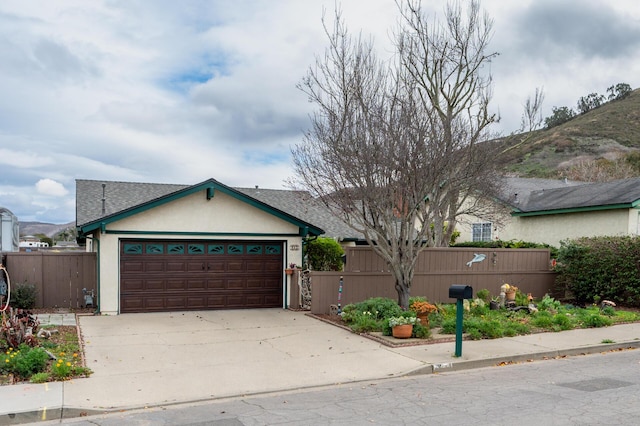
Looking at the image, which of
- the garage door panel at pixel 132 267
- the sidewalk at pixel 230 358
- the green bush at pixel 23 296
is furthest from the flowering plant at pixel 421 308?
the green bush at pixel 23 296

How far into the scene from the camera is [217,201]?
51.9 feet

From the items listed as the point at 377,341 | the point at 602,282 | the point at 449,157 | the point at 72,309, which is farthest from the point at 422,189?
the point at 72,309

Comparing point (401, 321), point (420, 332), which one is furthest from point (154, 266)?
point (420, 332)

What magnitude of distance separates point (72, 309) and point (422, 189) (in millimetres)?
10470

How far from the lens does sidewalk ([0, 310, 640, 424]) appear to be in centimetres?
718

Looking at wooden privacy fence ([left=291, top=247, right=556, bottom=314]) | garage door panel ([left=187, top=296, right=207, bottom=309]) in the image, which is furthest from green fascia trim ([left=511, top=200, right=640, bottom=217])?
garage door panel ([left=187, top=296, right=207, bottom=309])

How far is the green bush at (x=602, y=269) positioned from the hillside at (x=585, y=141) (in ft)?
121

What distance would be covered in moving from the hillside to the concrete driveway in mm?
46004

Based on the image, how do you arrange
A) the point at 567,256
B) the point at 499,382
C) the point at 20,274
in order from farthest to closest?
the point at 567,256 < the point at 20,274 < the point at 499,382

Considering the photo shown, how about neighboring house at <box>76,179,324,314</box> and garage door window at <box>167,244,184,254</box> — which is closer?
neighboring house at <box>76,179,324,314</box>

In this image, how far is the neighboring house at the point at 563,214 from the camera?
20.2 meters

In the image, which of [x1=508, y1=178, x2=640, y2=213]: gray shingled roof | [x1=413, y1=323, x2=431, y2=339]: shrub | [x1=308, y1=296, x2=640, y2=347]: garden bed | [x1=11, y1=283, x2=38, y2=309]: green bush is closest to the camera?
[x1=413, y1=323, x2=431, y2=339]: shrub

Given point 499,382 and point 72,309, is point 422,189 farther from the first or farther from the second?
point 72,309

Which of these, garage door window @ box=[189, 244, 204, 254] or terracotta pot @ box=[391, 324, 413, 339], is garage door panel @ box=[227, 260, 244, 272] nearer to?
garage door window @ box=[189, 244, 204, 254]
